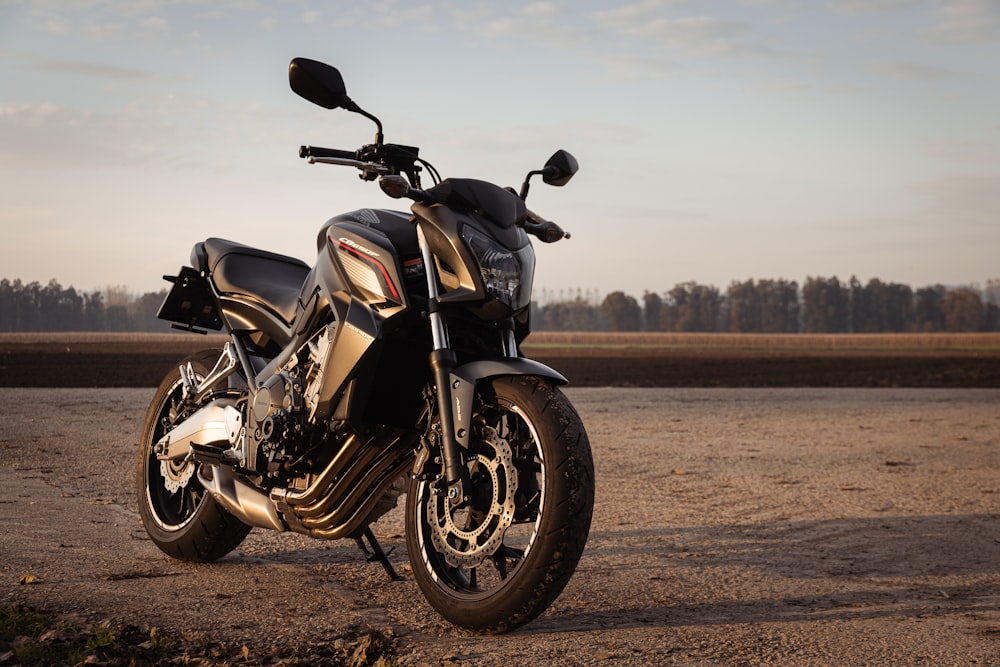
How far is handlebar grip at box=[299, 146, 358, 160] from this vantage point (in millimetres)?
4500

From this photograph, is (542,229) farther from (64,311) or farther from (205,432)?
(64,311)

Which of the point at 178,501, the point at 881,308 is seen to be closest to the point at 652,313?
the point at 881,308

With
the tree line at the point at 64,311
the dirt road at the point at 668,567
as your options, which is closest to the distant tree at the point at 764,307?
the tree line at the point at 64,311

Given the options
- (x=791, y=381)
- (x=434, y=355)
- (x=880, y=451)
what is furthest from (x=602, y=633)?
(x=791, y=381)

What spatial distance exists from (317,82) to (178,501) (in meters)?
2.93

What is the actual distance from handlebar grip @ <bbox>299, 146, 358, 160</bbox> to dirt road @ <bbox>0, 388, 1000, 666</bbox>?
6.47 ft

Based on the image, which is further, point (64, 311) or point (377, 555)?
point (64, 311)

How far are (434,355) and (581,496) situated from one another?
2.68 feet

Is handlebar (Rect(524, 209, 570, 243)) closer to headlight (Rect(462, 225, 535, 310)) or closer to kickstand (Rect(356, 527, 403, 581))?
headlight (Rect(462, 225, 535, 310))

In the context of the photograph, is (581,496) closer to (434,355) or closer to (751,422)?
(434,355)

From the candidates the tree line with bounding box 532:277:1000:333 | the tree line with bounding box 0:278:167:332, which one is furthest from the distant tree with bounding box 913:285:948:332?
the tree line with bounding box 0:278:167:332

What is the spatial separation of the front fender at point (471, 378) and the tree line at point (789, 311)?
559 ft

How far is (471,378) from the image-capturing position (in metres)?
4.09

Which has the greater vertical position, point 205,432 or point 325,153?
point 325,153
